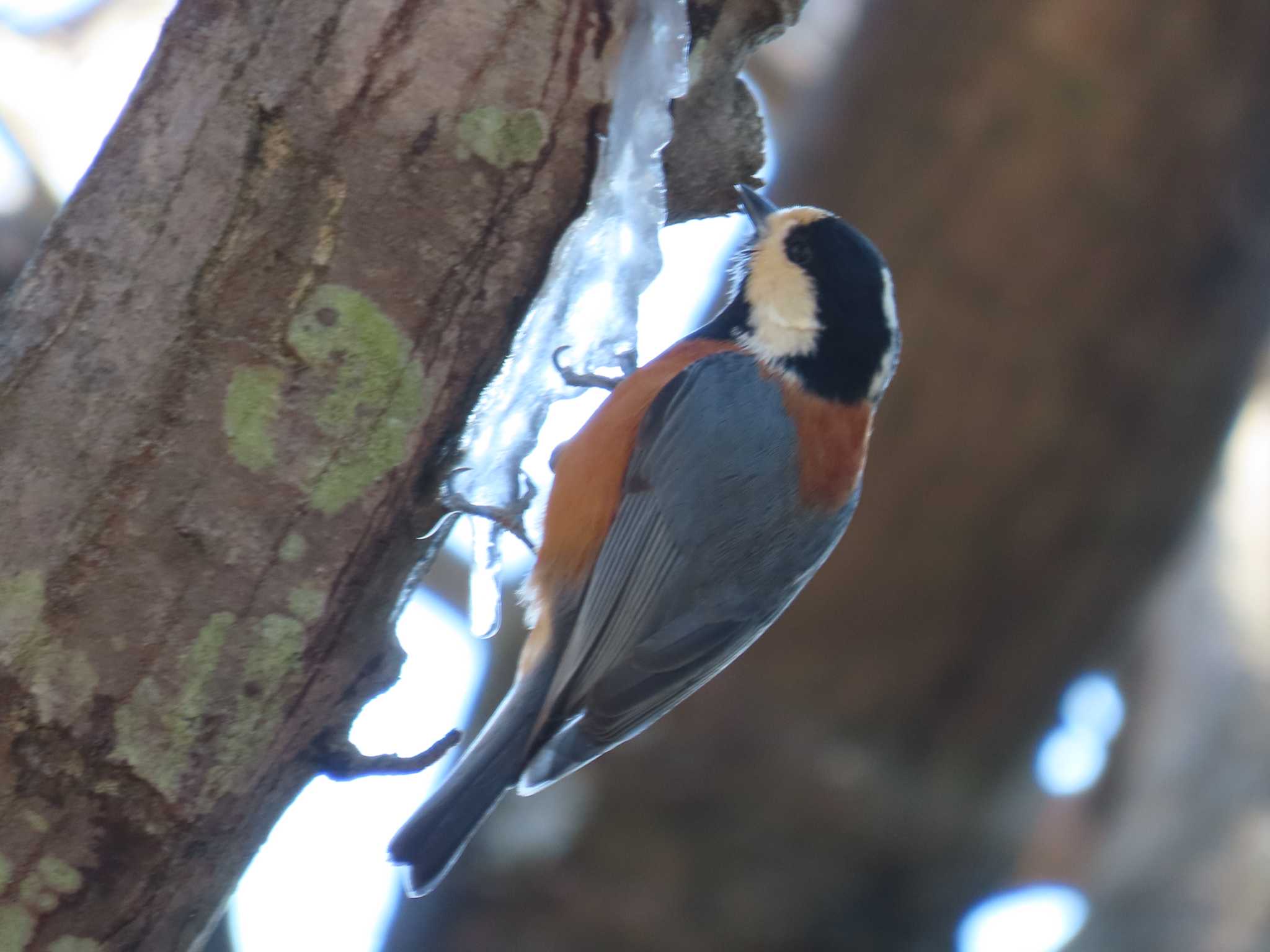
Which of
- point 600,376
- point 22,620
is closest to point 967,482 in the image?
point 600,376

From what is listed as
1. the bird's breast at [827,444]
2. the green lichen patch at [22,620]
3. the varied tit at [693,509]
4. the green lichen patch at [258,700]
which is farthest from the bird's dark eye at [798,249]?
the green lichen patch at [22,620]

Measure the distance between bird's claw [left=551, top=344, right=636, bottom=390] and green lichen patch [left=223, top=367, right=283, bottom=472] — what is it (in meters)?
1.14

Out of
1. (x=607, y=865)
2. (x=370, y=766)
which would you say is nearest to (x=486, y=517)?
(x=370, y=766)

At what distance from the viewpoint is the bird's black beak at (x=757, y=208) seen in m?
3.35

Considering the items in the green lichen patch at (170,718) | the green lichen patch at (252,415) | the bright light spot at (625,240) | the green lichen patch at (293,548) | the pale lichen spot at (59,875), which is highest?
the bright light spot at (625,240)

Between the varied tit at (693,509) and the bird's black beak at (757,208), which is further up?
the bird's black beak at (757,208)

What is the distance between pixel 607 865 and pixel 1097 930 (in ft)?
6.84

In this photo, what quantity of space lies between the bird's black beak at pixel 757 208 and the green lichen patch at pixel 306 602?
1.68 meters

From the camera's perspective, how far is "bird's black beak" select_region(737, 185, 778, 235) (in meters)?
3.35

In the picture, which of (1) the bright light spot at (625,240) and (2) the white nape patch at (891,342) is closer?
(1) the bright light spot at (625,240)

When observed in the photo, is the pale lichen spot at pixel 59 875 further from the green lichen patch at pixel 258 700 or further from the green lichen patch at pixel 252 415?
the green lichen patch at pixel 252 415

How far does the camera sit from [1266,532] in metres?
6.91

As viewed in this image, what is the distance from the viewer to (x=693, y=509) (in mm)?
3090

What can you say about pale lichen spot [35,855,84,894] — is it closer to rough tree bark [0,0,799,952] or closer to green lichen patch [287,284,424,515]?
rough tree bark [0,0,799,952]
